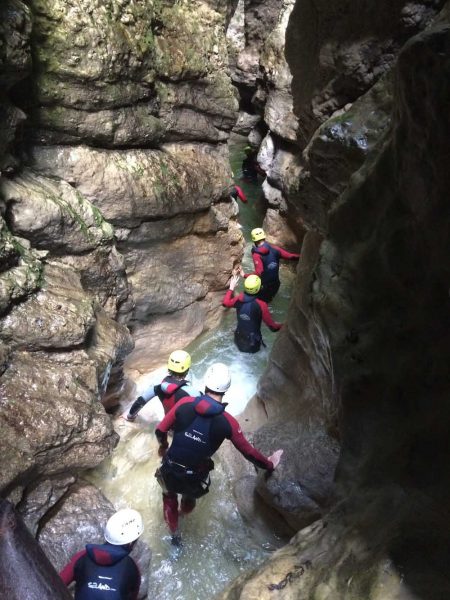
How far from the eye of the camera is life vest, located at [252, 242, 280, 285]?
10195mm

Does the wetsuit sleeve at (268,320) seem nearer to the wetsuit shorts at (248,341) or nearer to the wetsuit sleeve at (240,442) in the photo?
the wetsuit shorts at (248,341)

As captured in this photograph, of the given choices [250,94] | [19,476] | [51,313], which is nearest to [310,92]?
[51,313]

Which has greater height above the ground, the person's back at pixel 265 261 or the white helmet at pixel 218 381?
the white helmet at pixel 218 381

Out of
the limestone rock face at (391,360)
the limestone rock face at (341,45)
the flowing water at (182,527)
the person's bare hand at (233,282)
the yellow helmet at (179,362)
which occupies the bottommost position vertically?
the flowing water at (182,527)

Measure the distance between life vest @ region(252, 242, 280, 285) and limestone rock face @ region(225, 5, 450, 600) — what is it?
17.9 feet

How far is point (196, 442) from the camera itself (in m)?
4.95

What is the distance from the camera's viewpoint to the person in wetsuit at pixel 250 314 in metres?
8.52

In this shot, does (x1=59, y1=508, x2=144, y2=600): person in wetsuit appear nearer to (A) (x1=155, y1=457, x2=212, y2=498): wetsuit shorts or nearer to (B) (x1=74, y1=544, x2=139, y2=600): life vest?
(B) (x1=74, y1=544, x2=139, y2=600): life vest

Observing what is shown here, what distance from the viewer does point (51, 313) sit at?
18.3 feet

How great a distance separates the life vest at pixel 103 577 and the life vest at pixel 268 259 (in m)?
6.96

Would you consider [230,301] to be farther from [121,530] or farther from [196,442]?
[121,530]

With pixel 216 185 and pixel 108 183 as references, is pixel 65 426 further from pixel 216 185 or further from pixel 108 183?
pixel 216 185

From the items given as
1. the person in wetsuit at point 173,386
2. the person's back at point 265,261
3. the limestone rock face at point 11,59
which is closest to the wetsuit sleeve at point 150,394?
the person in wetsuit at point 173,386

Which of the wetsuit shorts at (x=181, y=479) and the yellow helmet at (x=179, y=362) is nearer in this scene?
the wetsuit shorts at (x=181, y=479)
